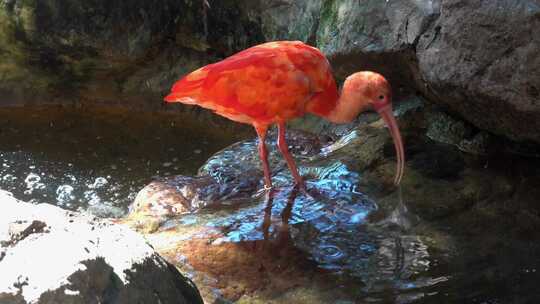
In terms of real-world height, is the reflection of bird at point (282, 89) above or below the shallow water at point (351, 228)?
above

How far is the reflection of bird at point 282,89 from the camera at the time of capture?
3525 mm

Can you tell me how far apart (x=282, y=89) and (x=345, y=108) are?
0.36 metres

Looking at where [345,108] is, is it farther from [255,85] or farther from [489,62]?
[489,62]

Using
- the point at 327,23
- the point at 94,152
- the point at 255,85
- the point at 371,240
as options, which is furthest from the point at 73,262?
the point at 94,152

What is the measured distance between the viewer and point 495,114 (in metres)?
3.39

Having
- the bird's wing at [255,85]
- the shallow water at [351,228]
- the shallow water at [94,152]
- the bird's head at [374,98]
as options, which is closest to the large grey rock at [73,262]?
the shallow water at [351,228]

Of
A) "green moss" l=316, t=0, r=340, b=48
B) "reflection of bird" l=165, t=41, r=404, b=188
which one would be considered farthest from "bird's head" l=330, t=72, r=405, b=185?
"green moss" l=316, t=0, r=340, b=48

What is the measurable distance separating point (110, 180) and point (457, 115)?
2.27m

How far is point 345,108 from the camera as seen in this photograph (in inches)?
144

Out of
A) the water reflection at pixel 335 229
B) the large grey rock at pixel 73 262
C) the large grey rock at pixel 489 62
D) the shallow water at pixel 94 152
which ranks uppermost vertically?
the large grey rock at pixel 489 62

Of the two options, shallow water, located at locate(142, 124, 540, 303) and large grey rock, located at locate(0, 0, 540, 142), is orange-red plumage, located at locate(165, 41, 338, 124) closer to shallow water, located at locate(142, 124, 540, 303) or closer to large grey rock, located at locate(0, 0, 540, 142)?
shallow water, located at locate(142, 124, 540, 303)

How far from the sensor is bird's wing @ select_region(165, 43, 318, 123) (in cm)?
354

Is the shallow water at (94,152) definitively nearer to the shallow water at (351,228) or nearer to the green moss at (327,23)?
the shallow water at (351,228)

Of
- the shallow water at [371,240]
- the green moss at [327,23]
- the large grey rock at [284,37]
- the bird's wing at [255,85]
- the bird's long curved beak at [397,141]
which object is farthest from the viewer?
the green moss at [327,23]
